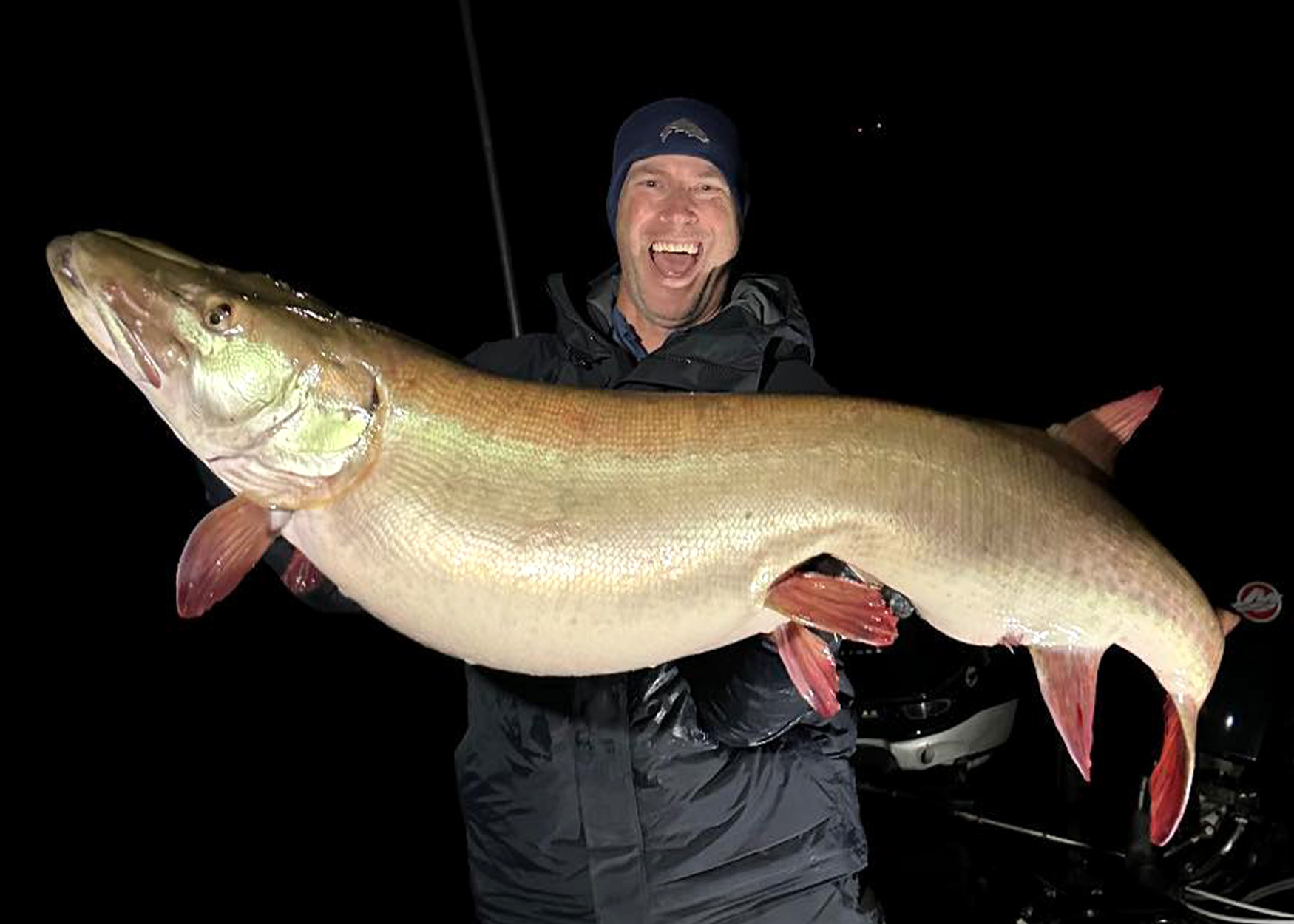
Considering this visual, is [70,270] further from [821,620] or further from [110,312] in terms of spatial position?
[821,620]

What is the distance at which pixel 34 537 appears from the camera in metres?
7.66

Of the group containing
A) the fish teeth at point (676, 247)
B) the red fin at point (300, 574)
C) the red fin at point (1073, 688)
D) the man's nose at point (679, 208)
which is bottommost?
the red fin at point (1073, 688)

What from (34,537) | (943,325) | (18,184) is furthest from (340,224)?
(943,325)

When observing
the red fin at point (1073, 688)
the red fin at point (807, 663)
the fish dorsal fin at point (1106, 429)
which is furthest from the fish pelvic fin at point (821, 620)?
the fish dorsal fin at point (1106, 429)

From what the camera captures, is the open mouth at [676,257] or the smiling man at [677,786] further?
the open mouth at [676,257]

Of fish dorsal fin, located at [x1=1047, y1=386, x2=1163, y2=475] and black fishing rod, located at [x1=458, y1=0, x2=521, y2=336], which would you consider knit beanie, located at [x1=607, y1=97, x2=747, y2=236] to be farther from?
black fishing rod, located at [x1=458, y1=0, x2=521, y2=336]

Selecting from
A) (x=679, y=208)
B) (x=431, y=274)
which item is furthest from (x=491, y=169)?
(x=431, y=274)

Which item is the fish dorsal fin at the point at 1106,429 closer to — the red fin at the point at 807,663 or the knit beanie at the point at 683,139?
the red fin at the point at 807,663

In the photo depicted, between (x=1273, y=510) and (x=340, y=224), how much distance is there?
16343 mm

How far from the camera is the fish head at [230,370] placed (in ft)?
5.29

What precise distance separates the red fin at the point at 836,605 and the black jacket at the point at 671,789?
8.1 inches

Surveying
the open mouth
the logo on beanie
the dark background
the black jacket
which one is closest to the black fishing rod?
the dark background

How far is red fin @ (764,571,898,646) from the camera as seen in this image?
65.4 inches

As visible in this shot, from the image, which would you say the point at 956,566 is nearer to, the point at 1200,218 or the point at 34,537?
the point at 34,537
